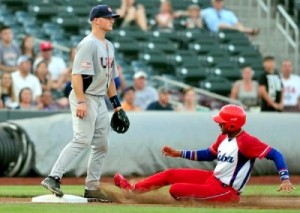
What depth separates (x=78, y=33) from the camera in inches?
853

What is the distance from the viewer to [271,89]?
18016 mm

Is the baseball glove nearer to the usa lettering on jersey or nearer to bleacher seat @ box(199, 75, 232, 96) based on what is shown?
the usa lettering on jersey

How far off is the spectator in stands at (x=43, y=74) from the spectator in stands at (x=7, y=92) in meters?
0.68

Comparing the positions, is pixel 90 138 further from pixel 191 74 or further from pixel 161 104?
pixel 191 74

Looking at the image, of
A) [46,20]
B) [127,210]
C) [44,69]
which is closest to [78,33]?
[46,20]

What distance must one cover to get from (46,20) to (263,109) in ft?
18.8

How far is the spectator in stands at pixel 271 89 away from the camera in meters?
17.9

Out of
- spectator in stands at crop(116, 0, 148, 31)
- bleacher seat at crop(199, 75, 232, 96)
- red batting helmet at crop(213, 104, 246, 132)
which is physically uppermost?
red batting helmet at crop(213, 104, 246, 132)

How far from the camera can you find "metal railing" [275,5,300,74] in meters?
23.1

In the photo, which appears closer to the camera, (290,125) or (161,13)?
(290,125)

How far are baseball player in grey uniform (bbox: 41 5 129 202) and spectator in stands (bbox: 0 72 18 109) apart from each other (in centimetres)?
677

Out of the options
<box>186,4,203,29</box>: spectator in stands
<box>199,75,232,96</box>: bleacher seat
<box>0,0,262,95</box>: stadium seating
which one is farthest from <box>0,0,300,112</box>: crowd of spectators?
<box>186,4,203,29</box>: spectator in stands

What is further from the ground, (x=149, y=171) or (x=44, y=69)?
(x=44, y=69)

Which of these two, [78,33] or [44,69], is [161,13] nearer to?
[78,33]
